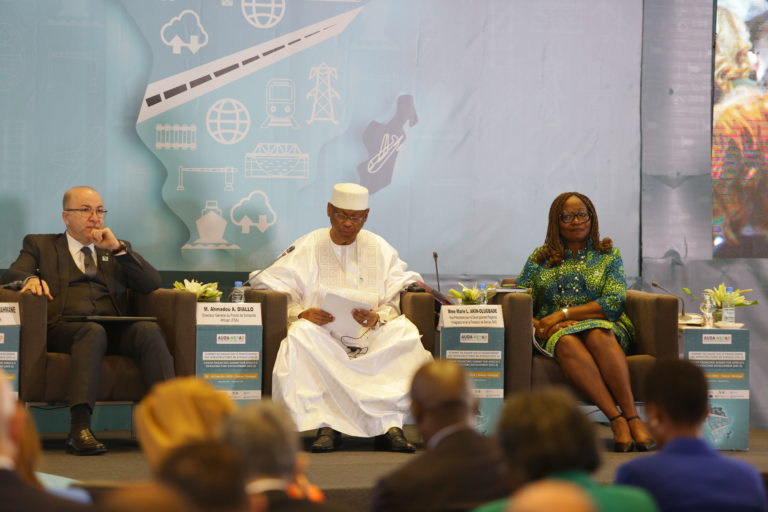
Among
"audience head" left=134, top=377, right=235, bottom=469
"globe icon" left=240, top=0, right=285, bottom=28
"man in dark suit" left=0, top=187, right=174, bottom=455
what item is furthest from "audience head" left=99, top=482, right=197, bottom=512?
"globe icon" left=240, top=0, right=285, bottom=28

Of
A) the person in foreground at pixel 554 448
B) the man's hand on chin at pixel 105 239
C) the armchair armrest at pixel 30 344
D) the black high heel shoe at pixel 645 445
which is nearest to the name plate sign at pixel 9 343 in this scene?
the armchair armrest at pixel 30 344

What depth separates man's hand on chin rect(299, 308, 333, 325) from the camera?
5.20 m

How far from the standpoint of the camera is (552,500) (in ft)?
4.40

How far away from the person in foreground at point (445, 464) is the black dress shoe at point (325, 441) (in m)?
2.73

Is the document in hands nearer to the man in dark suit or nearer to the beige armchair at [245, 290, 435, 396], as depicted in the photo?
the beige armchair at [245, 290, 435, 396]

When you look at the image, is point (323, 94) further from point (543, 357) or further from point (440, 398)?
point (440, 398)

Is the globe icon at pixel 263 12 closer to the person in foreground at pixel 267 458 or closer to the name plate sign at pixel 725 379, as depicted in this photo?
the name plate sign at pixel 725 379

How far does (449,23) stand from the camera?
6.24 m

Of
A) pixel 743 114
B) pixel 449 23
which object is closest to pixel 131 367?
pixel 449 23

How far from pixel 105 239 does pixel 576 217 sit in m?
2.46

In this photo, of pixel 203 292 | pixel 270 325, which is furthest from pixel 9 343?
pixel 270 325

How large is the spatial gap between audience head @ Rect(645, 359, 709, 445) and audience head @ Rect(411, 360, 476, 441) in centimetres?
45

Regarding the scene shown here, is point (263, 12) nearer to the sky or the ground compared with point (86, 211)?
nearer to the sky

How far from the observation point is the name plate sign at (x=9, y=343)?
4.71m
